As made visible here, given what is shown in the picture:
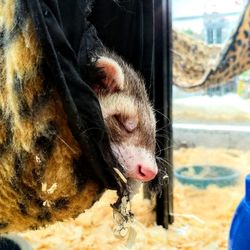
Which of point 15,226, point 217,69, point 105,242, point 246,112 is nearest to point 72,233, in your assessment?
point 105,242

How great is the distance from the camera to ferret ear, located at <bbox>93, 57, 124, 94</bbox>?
1.85 ft

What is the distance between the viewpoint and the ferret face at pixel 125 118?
0.59 metres

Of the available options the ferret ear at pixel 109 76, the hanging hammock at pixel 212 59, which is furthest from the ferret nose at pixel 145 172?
the hanging hammock at pixel 212 59

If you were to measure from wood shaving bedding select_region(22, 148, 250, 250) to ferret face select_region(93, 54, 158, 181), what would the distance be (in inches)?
8.3

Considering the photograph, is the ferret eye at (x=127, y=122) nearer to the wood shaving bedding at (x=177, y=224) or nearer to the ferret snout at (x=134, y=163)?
the ferret snout at (x=134, y=163)

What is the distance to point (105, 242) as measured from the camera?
100cm

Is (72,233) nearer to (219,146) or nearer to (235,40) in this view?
(219,146)

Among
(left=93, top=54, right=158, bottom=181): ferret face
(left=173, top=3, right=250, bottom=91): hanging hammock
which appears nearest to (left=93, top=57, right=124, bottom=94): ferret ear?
(left=93, top=54, right=158, bottom=181): ferret face

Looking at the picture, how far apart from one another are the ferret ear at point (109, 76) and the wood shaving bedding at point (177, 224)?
0.97 feet

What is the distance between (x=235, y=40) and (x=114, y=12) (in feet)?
3.42

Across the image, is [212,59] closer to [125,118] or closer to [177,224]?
[177,224]

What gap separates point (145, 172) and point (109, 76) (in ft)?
0.49

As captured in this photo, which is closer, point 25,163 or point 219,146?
point 25,163

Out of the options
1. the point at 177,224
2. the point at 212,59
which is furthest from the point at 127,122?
the point at 212,59
